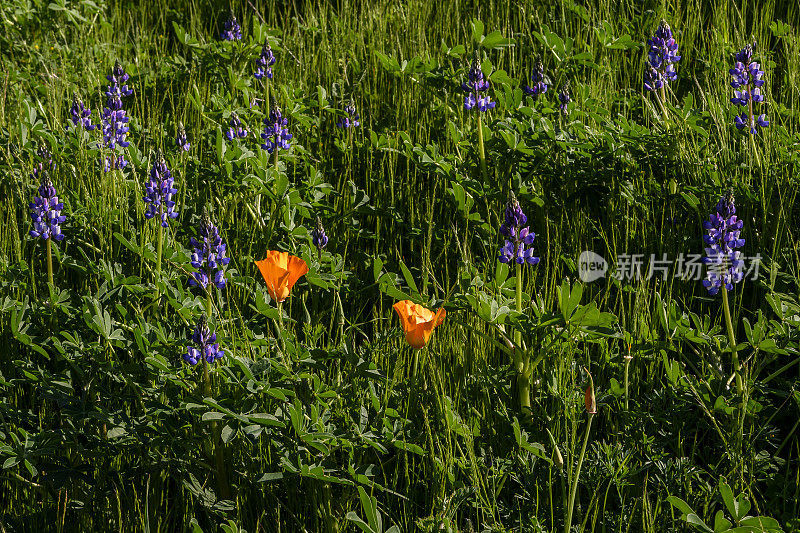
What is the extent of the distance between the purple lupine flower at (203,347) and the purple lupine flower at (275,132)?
1178 mm

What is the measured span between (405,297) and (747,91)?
166 centimetres

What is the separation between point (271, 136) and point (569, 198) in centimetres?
115

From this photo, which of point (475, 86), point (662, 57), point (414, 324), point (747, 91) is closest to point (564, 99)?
point (475, 86)

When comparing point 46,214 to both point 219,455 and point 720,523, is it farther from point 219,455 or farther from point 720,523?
point 720,523

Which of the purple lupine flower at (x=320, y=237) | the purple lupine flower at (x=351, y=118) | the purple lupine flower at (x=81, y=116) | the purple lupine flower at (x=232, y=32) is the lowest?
the purple lupine flower at (x=320, y=237)

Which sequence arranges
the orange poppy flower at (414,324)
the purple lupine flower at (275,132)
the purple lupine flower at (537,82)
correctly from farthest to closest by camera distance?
the purple lupine flower at (537,82), the purple lupine flower at (275,132), the orange poppy flower at (414,324)

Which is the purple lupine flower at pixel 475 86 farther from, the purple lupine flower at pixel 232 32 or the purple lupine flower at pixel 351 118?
the purple lupine flower at pixel 232 32

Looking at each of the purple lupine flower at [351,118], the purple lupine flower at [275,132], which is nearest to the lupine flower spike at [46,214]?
the purple lupine flower at [275,132]

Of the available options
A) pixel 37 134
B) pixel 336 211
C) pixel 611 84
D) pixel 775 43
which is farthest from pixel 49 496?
pixel 775 43

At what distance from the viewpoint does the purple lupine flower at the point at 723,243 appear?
2131 mm

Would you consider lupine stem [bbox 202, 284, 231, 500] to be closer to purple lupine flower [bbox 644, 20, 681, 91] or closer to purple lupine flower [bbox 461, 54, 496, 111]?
purple lupine flower [bbox 461, 54, 496, 111]

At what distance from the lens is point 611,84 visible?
3.48 m

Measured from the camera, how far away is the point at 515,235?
6.88 ft

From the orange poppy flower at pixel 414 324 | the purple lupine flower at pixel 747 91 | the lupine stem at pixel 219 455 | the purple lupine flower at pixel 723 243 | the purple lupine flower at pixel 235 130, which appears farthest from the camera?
the purple lupine flower at pixel 235 130
